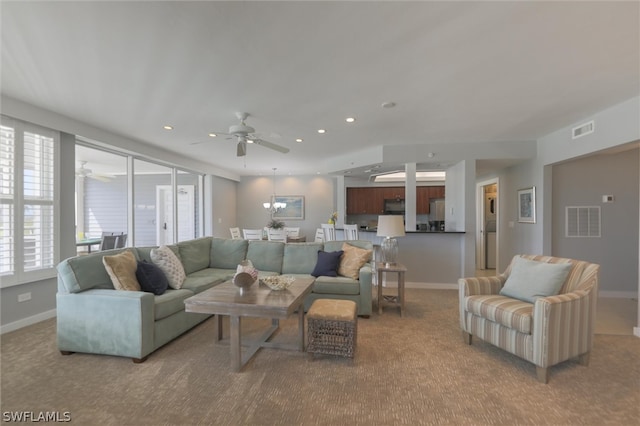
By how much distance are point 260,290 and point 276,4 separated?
226 centimetres

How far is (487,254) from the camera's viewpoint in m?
6.81

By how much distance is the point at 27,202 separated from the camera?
11.0 feet

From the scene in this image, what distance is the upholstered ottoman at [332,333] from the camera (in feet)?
8.11

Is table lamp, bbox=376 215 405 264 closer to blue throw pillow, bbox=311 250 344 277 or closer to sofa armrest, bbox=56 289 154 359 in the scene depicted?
blue throw pillow, bbox=311 250 344 277

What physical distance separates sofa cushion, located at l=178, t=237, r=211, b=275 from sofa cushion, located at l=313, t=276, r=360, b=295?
1.79m

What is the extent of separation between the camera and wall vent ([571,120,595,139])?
11.8ft

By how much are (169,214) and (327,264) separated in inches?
174

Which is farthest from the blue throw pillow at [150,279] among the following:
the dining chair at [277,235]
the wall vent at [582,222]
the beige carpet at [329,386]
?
the wall vent at [582,222]

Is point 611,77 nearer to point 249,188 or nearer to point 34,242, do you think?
point 34,242

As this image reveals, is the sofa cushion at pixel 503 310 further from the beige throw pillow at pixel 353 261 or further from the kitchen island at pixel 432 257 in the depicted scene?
the kitchen island at pixel 432 257

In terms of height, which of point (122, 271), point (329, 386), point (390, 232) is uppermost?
point (390, 232)

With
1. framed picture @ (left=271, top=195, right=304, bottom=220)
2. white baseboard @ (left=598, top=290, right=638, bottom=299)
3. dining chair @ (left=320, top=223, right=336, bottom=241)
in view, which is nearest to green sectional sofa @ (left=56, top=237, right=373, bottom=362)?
dining chair @ (left=320, top=223, right=336, bottom=241)

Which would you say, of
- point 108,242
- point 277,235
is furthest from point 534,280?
point 108,242

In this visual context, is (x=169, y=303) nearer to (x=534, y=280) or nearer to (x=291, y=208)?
(x=534, y=280)
